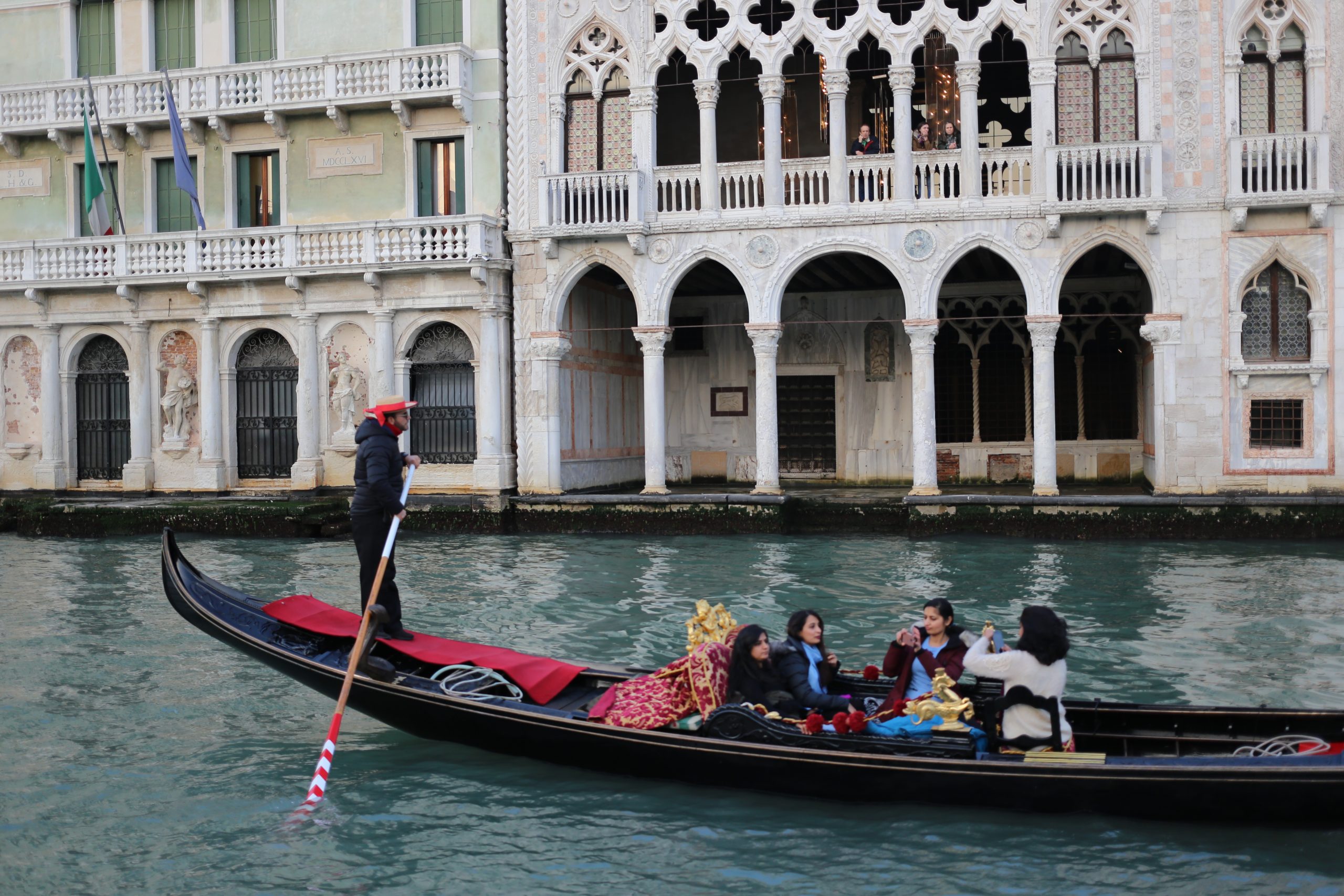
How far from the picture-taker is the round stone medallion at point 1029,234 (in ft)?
54.7

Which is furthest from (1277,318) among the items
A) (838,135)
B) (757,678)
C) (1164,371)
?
(757,678)

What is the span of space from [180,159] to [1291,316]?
51.3 feet

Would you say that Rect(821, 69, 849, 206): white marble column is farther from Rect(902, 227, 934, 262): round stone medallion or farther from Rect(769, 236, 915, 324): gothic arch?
Rect(902, 227, 934, 262): round stone medallion

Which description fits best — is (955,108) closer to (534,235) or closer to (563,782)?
(534,235)

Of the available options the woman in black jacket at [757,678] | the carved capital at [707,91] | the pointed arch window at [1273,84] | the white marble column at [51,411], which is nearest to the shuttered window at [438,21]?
the carved capital at [707,91]

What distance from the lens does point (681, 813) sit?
19.8 ft

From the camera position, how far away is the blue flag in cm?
1862

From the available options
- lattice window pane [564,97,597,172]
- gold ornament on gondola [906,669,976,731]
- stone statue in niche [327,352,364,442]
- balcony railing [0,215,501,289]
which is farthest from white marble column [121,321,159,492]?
gold ornament on gondola [906,669,976,731]

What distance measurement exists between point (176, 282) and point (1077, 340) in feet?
46.8

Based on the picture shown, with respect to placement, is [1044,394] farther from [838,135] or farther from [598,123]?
[598,123]

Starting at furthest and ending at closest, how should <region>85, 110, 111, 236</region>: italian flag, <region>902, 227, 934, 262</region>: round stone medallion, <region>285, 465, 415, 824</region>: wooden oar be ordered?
<region>85, 110, 111, 236</region>: italian flag → <region>902, 227, 934, 262</region>: round stone medallion → <region>285, 465, 415, 824</region>: wooden oar

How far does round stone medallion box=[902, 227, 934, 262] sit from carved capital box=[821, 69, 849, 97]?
2.13 metres

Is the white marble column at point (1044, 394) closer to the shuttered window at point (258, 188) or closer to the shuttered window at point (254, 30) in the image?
the shuttered window at point (258, 188)

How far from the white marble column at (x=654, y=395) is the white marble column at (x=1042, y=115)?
18.0ft
